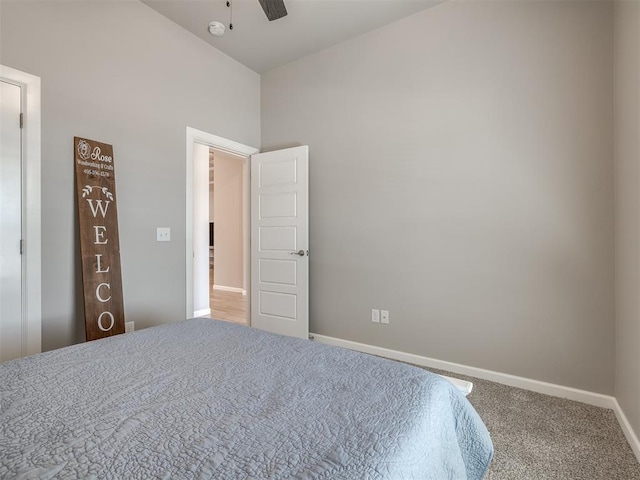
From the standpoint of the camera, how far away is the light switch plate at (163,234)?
9.10ft

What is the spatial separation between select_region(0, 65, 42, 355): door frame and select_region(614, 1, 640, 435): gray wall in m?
3.55

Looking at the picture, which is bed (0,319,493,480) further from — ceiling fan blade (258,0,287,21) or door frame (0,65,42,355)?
ceiling fan blade (258,0,287,21)

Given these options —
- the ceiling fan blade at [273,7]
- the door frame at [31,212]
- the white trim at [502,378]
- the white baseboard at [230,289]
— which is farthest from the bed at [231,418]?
the white baseboard at [230,289]

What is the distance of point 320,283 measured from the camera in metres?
3.38

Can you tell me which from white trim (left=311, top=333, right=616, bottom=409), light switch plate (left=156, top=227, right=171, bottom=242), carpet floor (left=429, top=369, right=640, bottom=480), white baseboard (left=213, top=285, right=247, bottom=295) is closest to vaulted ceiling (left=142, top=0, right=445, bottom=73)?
light switch plate (left=156, top=227, right=171, bottom=242)

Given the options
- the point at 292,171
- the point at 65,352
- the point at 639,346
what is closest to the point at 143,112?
the point at 292,171

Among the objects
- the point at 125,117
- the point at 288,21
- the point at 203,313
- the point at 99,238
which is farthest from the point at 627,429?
the point at 203,313

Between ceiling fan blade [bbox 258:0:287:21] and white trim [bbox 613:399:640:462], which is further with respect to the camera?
ceiling fan blade [bbox 258:0:287:21]

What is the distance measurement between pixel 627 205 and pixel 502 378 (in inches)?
57.6

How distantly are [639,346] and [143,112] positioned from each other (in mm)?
3696

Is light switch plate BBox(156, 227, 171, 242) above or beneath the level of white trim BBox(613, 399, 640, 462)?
above

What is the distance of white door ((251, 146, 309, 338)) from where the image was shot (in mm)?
3314

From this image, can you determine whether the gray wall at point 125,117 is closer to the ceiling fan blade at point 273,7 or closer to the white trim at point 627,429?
the ceiling fan blade at point 273,7

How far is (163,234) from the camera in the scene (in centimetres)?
280
